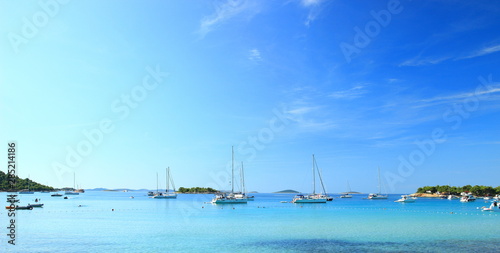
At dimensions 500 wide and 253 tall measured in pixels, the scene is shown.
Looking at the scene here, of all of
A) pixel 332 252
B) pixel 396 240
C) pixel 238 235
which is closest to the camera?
pixel 332 252

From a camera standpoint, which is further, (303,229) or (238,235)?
(303,229)

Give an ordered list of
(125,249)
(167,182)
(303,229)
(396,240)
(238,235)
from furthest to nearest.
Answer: (167,182), (303,229), (238,235), (396,240), (125,249)

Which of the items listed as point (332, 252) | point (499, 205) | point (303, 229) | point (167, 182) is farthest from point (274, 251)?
point (167, 182)

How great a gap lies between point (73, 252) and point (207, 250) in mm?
11307

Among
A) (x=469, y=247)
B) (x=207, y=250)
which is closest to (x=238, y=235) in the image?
(x=207, y=250)

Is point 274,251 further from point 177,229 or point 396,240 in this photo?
point 177,229

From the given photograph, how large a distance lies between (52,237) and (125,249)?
39.7 feet

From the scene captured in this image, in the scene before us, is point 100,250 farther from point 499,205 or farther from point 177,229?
point 499,205

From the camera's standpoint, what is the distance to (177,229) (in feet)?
155

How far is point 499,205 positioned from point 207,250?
85784mm

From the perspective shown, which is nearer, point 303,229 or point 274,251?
point 274,251

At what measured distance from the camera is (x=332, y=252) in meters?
30.2

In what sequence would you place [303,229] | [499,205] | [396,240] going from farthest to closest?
[499,205] < [303,229] < [396,240]

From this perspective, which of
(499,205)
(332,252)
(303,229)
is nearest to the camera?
(332,252)
